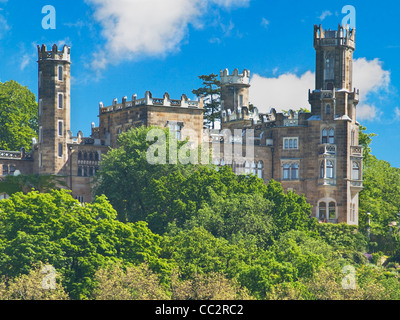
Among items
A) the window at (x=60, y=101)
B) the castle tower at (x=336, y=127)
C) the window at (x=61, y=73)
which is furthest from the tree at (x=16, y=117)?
the castle tower at (x=336, y=127)

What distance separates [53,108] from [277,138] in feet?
64.9

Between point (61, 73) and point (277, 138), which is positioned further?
point (277, 138)

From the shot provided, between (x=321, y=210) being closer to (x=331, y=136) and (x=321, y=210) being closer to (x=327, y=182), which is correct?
(x=327, y=182)

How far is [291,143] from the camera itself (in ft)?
341

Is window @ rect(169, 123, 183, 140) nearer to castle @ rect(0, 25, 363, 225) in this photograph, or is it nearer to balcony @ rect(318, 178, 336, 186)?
castle @ rect(0, 25, 363, 225)

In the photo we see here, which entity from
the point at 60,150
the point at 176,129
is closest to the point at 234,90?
the point at 176,129

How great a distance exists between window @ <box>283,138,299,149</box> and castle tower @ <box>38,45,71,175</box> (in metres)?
19.0

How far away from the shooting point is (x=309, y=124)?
103m

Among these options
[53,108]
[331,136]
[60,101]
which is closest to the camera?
[331,136]

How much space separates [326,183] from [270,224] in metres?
11.7

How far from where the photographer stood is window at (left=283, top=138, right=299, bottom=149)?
104 metres

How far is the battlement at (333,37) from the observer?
103188 mm

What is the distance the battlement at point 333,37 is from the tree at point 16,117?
3161 centimetres

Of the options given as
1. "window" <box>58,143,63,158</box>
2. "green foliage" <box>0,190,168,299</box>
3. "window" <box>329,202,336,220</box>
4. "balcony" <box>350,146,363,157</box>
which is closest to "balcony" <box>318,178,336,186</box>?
"window" <box>329,202,336,220</box>
